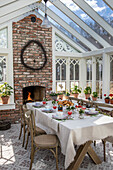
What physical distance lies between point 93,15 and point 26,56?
2513 millimetres

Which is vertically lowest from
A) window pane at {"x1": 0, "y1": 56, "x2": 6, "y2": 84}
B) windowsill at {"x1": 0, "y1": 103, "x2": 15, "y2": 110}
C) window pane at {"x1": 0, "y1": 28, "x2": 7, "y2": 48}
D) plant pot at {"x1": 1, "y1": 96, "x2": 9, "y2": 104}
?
windowsill at {"x1": 0, "y1": 103, "x2": 15, "y2": 110}

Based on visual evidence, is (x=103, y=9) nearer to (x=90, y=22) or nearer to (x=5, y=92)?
(x=90, y=22)

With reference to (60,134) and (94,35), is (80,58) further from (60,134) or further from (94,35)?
(60,134)

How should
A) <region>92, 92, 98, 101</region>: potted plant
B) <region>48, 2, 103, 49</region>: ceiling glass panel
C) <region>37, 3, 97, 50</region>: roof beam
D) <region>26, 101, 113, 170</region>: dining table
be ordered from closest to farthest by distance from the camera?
<region>26, 101, 113, 170</region>: dining table
<region>48, 2, 103, 49</region>: ceiling glass panel
<region>37, 3, 97, 50</region>: roof beam
<region>92, 92, 98, 101</region>: potted plant

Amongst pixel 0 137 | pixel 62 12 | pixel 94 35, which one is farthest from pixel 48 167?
pixel 62 12

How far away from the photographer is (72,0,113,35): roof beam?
4243mm

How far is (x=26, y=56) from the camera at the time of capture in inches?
225

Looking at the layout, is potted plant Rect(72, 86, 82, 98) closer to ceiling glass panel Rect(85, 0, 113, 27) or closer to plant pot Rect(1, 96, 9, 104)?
plant pot Rect(1, 96, 9, 104)

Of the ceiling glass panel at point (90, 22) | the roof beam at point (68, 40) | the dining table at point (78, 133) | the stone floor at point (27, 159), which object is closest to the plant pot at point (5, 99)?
the stone floor at point (27, 159)

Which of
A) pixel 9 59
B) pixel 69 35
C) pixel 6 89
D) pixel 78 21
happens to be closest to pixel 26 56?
pixel 9 59

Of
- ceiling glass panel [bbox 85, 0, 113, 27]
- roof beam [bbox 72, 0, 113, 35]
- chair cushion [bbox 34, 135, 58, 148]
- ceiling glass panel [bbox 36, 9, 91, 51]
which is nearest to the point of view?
chair cushion [bbox 34, 135, 58, 148]

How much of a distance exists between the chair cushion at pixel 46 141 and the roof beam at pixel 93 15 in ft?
10.5

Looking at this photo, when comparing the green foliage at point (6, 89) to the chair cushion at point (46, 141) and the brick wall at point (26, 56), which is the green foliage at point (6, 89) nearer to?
the brick wall at point (26, 56)

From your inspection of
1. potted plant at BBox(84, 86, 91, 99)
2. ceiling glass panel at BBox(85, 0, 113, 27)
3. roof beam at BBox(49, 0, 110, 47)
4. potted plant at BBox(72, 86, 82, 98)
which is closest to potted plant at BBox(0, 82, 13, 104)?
potted plant at BBox(72, 86, 82, 98)
